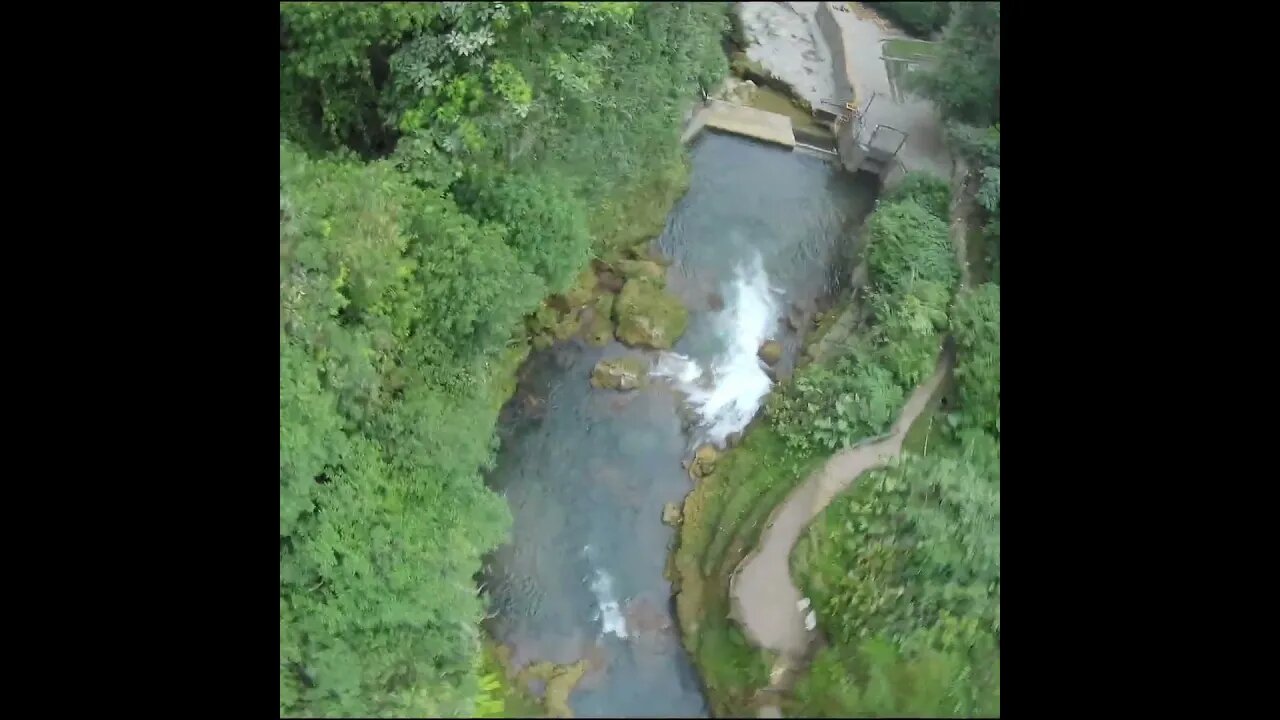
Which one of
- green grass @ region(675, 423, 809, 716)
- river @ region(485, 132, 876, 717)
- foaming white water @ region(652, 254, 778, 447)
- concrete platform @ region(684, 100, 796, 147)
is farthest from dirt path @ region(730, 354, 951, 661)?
concrete platform @ region(684, 100, 796, 147)

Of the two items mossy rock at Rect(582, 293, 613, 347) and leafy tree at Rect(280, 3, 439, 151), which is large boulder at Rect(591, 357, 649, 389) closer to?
mossy rock at Rect(582, 293, 613, 347)

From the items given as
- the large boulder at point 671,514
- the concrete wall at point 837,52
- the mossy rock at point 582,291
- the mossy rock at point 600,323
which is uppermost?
the concrete wall at point 837,52

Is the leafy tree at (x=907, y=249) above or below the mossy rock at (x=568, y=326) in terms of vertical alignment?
above

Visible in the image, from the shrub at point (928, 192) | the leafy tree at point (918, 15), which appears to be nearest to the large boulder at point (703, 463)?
the shrub at point (928, 192)

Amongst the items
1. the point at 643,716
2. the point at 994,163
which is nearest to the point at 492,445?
the point at 643,716

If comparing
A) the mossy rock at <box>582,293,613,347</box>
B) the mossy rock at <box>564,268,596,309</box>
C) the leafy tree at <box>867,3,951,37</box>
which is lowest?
the mossy rock at <box>582,293,613,347</box>

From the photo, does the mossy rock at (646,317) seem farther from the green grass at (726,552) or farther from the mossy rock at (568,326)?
the green grass at (726,552)

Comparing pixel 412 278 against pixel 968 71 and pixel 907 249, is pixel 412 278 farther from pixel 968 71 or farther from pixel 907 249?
pixel 968 71

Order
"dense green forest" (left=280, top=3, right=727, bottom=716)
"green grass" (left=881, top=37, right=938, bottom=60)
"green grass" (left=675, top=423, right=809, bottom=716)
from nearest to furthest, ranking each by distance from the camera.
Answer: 1. "dense green forest" (left=280, top=3, right=727, bottom=716)
2. "green grass" (left=675, top=423, right=809, bottom=716)
3. "green grass" (left=881, top=37, right=938, bottom=60)
